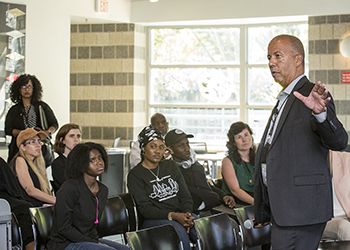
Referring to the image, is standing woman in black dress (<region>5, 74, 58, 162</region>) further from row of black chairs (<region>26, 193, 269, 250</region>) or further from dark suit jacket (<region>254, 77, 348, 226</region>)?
dark suit jacket (<region>254, 77, 348, 226</region>)

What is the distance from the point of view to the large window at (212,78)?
7.74 meters

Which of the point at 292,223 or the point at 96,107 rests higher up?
the point at 96,107

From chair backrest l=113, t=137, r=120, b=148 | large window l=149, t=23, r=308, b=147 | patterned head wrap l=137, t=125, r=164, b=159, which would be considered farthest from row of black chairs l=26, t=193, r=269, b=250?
large window l=149, t=23, r=308, b=147

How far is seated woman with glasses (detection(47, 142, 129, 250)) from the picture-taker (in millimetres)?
2811

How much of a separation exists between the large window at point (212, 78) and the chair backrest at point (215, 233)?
497cm

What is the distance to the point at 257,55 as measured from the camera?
774 centimetres

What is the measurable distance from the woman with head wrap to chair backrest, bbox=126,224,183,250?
0.63 m

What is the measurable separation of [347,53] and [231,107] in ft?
7.04

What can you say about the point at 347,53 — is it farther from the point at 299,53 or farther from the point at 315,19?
the point at 299,53

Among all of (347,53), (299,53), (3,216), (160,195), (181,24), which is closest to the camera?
(299,53)

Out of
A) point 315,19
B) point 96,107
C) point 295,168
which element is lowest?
point 295,168

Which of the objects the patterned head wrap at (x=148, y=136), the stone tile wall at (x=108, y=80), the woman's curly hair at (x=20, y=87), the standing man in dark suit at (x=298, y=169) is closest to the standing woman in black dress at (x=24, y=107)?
the woman's curly hair at (x=20, y=87)

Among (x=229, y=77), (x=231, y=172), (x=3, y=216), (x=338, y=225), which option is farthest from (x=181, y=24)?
(x=3, y=216)

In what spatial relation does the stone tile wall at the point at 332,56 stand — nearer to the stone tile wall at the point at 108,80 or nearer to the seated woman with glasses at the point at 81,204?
the stone tile wall at the point at 108,80
